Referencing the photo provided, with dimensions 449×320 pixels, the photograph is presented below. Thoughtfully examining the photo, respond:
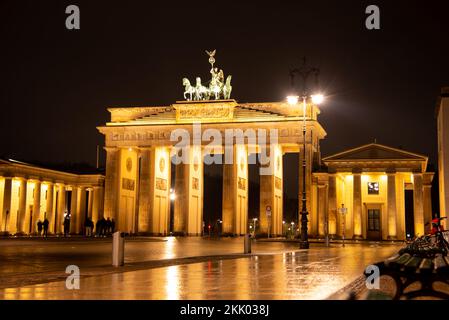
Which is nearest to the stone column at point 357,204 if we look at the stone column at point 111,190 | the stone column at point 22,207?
the stone column at point 111,190

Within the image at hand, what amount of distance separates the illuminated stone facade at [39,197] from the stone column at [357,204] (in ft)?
107

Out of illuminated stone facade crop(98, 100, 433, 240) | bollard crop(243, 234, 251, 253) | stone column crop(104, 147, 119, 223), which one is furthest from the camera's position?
stone column crop(104, 147, 119, 223)

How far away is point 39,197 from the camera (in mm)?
75812

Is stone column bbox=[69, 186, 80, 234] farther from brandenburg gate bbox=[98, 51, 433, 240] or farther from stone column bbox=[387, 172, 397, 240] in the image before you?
stone column bbox=[387, 172, 397, 240]

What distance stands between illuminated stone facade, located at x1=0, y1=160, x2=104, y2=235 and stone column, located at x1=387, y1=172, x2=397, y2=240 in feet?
118

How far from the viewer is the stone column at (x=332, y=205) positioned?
6525cm

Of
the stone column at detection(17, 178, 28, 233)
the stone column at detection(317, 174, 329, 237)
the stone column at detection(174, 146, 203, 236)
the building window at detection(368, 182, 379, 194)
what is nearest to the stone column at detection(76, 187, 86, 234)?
the stone column at detection(17, 178, 28, 233)

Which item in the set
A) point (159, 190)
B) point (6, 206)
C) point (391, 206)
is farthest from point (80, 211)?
point (391, 206)

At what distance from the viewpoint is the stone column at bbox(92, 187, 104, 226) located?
263ft

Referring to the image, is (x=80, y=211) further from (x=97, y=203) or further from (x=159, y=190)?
(x=159, y=190)

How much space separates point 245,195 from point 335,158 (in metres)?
15.8

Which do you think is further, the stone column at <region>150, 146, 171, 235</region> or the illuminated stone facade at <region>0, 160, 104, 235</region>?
the stone column at <region>150, 146, 171, 235</region>

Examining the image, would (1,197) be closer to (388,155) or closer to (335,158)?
(335,158)

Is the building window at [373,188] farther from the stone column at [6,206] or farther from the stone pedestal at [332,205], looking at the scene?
the stone column at [6,206]
